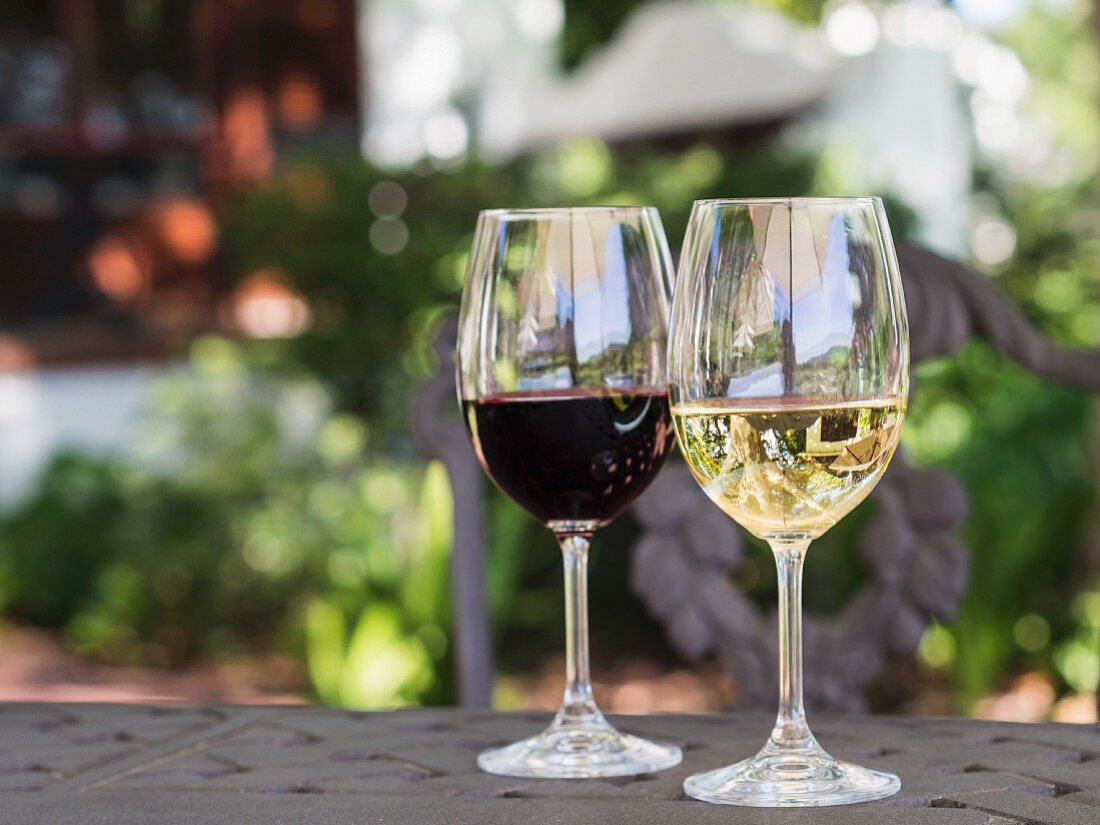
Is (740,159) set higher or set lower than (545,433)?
higher

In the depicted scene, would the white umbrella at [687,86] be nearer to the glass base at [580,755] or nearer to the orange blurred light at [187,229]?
the orange blurred light at [187,229]

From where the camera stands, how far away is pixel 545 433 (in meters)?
1.27

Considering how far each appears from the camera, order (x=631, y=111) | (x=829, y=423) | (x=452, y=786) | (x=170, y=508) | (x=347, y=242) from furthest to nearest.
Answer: (x=631, y=111)
(x=170, y=508)
(x=347, y=242)
(x=452, y=786)
(x=829, y=423)

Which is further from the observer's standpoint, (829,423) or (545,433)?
(545,433)

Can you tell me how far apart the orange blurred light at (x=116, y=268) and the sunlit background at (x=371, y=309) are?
0.05 ft

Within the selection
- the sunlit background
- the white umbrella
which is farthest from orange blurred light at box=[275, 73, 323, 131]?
the white umbrella

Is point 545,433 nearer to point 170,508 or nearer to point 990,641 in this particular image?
point 990,641

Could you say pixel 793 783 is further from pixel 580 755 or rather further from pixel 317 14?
pixel 317 14

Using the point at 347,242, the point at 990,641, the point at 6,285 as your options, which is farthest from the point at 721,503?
the point at 6,285

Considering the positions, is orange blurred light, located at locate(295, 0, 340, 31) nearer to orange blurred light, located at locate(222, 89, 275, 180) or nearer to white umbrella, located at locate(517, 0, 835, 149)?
orange blurred light, located at locate(222, 89, 275, 180)

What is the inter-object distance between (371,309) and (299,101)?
2.74 meters

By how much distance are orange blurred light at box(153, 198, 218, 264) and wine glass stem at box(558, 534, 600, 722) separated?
688 cm

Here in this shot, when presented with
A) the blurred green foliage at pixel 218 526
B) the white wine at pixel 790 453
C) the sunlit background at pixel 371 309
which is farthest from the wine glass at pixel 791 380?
the blurred green foliage at pixel 218 526

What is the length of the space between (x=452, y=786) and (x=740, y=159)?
15.5 ft
